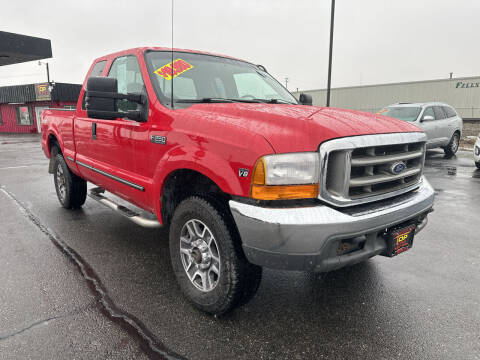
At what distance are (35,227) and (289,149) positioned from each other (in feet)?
12.8

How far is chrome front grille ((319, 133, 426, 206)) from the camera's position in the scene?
2.08 meters

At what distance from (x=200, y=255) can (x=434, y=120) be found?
10712 mm

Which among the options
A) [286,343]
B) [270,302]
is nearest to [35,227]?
[270,302]

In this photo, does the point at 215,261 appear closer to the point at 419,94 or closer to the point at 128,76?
the point at 128,76

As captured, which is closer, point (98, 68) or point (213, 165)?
point (213, 165)

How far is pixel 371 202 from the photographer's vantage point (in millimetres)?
2299

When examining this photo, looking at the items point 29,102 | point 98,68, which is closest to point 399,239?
point 98,68

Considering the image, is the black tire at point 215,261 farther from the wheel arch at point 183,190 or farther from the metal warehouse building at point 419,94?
the metal warehouse building at point 419,94

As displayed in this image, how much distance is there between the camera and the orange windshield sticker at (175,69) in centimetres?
314

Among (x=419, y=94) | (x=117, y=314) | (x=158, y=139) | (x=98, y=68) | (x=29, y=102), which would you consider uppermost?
(x=419, y=94)

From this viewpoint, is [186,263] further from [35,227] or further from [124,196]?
[35,227]

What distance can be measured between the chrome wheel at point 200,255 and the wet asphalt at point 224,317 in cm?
24

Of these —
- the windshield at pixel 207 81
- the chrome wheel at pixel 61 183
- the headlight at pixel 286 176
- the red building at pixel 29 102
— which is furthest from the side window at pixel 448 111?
the red building at pixel 29 102

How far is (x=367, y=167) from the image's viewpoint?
7.43 ft
